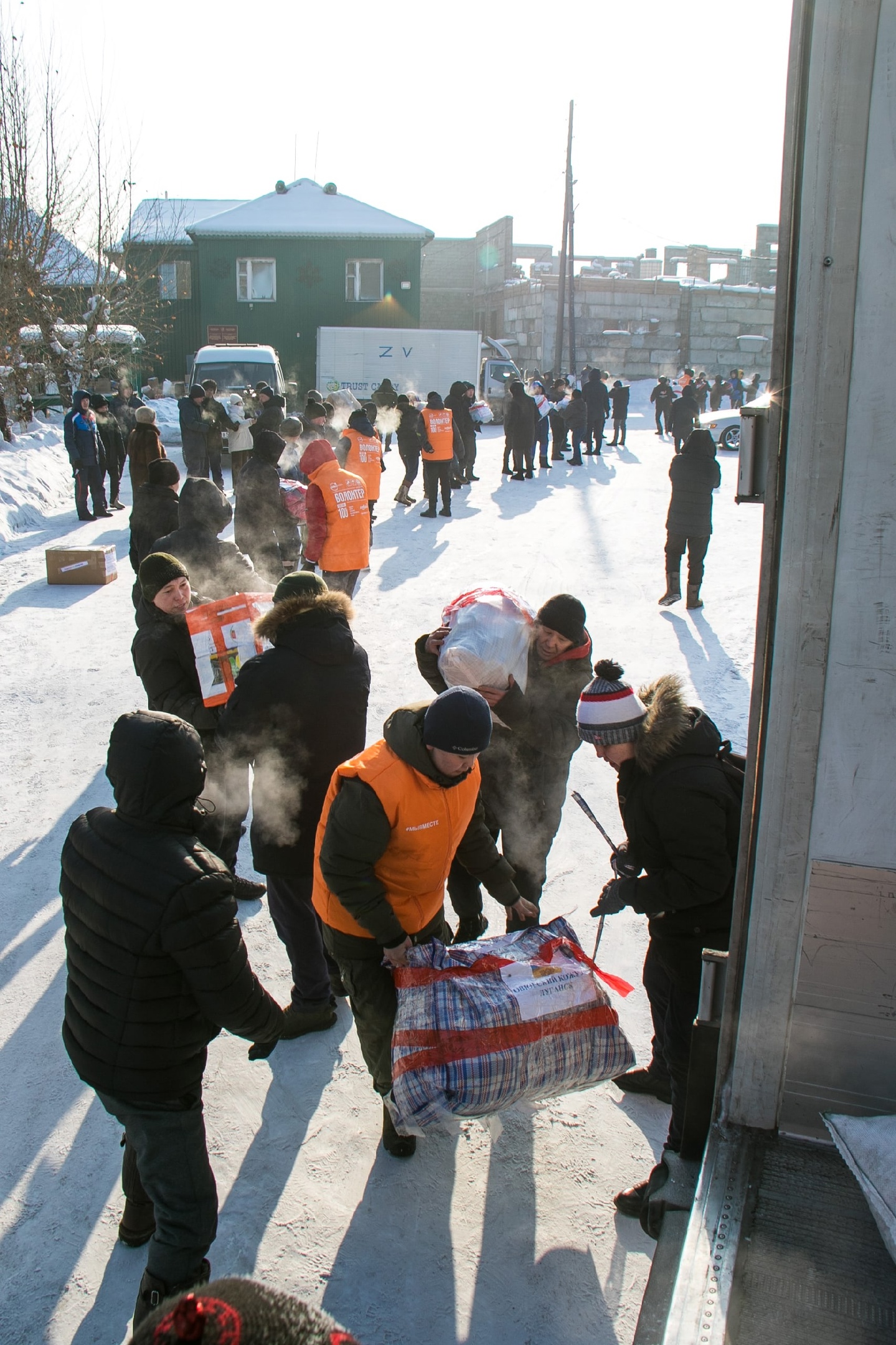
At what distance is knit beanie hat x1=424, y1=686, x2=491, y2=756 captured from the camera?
97.5 inches

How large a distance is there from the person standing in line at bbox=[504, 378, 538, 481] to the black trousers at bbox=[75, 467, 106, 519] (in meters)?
6.42

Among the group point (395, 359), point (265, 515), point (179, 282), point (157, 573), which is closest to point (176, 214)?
point (179, 282)

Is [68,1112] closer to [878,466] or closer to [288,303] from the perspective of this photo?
[878,466]

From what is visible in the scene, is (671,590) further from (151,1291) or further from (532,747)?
(151,1291)

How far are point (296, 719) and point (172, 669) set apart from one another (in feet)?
2.99

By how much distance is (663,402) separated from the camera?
22422 millimetres

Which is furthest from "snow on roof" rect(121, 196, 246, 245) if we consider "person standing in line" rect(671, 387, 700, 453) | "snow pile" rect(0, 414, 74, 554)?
"person standing in line" rect(671, 387, 700, 453)

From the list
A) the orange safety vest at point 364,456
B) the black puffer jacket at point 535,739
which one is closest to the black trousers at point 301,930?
the black puffer jacket at point 535,739

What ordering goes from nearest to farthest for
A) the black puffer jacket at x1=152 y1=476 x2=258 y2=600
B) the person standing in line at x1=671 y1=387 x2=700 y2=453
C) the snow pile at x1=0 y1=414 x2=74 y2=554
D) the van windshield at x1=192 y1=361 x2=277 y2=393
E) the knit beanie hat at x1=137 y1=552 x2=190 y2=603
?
the knit beanie hat at x1=137 y1=552 x2=190 y2=603
the black puffer jacket at x1=152 y1=476 x2=258 y2=600
the snow pile at x1=0 y1=414 x2=74 y2=554
the person standing in line at x1=671 y1=387 x2=700 y2=453
the van windshield at x1=192 y1=361 x2=277 y2=393

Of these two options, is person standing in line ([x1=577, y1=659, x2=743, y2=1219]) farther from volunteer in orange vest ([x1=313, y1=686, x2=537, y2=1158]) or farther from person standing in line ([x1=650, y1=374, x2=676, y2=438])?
person standing in line ([x1=650, y1=374, x2=676, y2=438])

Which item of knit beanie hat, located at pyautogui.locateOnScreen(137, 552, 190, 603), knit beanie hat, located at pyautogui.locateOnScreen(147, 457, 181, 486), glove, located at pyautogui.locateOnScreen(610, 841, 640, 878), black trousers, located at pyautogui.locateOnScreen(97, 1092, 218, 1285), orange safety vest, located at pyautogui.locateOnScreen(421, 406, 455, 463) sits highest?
orange safety vest, located at pyautogui.locateOnScreen(421, 406, 455, 463)

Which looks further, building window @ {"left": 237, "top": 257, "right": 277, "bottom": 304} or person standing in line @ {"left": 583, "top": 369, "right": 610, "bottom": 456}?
building window @ {"left": 237, "top": 257, "right": 277, "bottom": 304}

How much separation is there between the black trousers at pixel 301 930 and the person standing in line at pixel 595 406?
1665 centimetres

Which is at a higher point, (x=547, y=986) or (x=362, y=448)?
(x=362, y=448)
